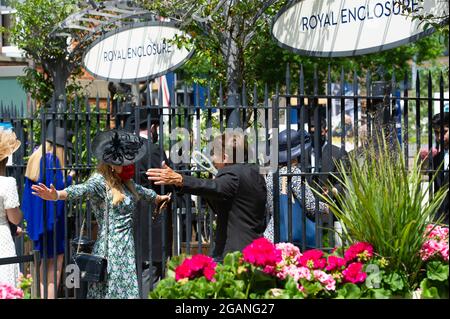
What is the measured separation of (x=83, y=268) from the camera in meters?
6.94

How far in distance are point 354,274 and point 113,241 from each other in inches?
90.5

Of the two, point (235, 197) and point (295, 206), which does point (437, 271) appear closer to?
point (235, 197)

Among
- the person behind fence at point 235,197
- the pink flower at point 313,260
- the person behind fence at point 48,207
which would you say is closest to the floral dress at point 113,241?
the person behind fence at point 235,197

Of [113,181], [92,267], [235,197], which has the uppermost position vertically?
[113,181]

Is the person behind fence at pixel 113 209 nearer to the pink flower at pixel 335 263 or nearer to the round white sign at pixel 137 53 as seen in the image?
the pink flower at pixel 335 263

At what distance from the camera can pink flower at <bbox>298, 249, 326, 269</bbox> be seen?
538 cm

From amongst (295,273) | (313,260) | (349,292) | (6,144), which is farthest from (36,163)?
(349,292)

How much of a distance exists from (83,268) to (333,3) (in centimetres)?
259

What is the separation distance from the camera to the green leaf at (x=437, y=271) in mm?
5320

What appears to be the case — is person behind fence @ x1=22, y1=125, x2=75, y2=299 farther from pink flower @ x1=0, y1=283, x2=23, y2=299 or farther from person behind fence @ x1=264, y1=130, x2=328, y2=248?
pink flower @ x1=0, y1=283, x2=23, y2=299

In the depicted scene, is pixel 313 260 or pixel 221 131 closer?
pixel 313 260

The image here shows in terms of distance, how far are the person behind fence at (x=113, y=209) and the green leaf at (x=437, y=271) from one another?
2447 millimetres

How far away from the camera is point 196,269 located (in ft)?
17.1
